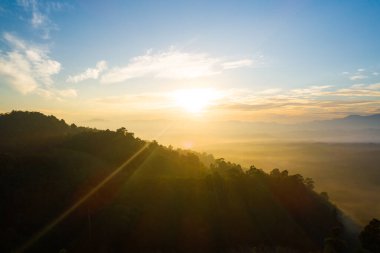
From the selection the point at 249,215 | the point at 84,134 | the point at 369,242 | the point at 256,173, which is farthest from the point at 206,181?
the point at 84,134

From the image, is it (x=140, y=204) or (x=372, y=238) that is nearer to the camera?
(x=372, y=238)

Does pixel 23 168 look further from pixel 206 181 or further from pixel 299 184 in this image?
pixel 299 184

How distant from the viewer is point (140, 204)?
86.4 m

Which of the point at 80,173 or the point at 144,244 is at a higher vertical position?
the point at 80,173

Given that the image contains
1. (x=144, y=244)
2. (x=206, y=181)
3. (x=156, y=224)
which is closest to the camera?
(x=144, y=244)

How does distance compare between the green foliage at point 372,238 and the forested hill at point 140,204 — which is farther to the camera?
the green foliage at point 372,238

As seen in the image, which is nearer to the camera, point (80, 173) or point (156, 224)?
point (156, 224)

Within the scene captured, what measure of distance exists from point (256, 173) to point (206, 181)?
24.5 m

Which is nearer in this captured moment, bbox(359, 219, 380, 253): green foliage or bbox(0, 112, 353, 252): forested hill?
bbox(0, 112, 353, 252): forested hill

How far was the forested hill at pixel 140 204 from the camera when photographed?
7200 cm

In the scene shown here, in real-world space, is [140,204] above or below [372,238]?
above

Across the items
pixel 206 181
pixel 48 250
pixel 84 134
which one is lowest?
pixel 48 250

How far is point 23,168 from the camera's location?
83.8 m

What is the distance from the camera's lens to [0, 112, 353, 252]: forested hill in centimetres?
7200
